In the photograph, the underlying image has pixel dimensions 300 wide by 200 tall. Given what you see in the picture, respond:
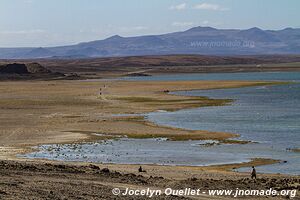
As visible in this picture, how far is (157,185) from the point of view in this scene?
835 inches

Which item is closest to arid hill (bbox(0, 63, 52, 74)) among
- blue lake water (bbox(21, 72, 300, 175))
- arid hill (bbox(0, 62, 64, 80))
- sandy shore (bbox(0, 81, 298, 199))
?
arid hill (bbox(0, 62, 64, 80))

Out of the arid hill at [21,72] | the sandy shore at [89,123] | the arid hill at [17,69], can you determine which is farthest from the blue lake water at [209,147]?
the arid hill at [17,69]

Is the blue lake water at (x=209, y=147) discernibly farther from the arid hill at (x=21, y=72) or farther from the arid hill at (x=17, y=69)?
the arid hill at (x=17, y=69)

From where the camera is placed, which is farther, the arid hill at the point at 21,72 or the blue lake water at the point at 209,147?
the arid hill at the point at 21,72

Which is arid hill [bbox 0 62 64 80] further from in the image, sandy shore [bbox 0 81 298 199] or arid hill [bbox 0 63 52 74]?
sandy shore [bbox 0 81 298 199]

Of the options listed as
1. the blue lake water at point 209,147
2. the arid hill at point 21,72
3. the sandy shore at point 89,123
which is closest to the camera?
the sandy shore at point 89,123

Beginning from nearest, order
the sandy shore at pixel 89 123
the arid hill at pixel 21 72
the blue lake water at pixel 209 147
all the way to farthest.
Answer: the sandy shore at pixel 89 123 < the blue lake water at pixel 209 147 < the arid hill at pixel 21 72

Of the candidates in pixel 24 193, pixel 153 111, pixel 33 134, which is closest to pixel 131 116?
pixel 153 111

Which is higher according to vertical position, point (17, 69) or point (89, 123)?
point (89, 123)

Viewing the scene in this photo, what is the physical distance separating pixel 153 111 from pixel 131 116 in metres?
5.68

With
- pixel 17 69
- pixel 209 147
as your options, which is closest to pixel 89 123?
pixel 209 147

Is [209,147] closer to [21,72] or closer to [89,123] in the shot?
[89,123]

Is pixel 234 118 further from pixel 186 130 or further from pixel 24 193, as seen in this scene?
pixel 24 193

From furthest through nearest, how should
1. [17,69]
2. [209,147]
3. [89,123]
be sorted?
[17,69], [89,123], [209,147]
